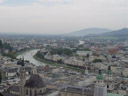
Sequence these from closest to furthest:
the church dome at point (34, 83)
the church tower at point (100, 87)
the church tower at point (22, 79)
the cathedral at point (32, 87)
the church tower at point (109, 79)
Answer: the church tower at point (100, 87) < the church tower at point (22, 79) < the cathedral at point (32, 87) < the church dome at point (34, 83) < the church tower at point (109, 79)

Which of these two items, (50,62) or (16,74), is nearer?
(16,74)

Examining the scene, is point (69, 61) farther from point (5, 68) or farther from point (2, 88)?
point (2, 88)

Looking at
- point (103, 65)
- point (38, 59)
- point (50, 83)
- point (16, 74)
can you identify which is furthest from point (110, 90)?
point (38, 59)

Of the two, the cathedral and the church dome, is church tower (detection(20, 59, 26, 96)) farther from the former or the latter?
the church dome

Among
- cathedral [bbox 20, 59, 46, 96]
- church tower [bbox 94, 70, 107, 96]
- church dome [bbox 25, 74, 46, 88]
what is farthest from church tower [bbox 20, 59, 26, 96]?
church tower [bbox 94, 70, 107, 96]

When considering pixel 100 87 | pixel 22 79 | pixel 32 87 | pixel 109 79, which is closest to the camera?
pixel 100 87

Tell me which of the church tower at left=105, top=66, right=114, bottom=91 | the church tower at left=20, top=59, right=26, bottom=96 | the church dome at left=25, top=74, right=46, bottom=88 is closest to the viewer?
the church tower at left=20, top=59, right=26, bottom=96

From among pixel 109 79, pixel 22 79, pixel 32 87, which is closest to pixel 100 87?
pixel 109 79

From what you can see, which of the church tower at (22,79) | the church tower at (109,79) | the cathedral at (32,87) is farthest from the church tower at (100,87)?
the church tower at (22,79)

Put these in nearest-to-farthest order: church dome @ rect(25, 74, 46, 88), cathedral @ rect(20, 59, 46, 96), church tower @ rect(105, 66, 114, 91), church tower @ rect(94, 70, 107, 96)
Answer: church tower @ rect(94, 70, 107, 96), cathedral @ rect(20, 59, 46, 96), church dome @ rect(25, 74, 46, 88), church tower @ rect(105, 66, 114, 91)

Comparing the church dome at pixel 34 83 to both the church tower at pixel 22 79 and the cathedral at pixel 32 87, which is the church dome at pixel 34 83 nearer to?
the cathedral at pixel 32 87

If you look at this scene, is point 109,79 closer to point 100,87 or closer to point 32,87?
point 100,87
